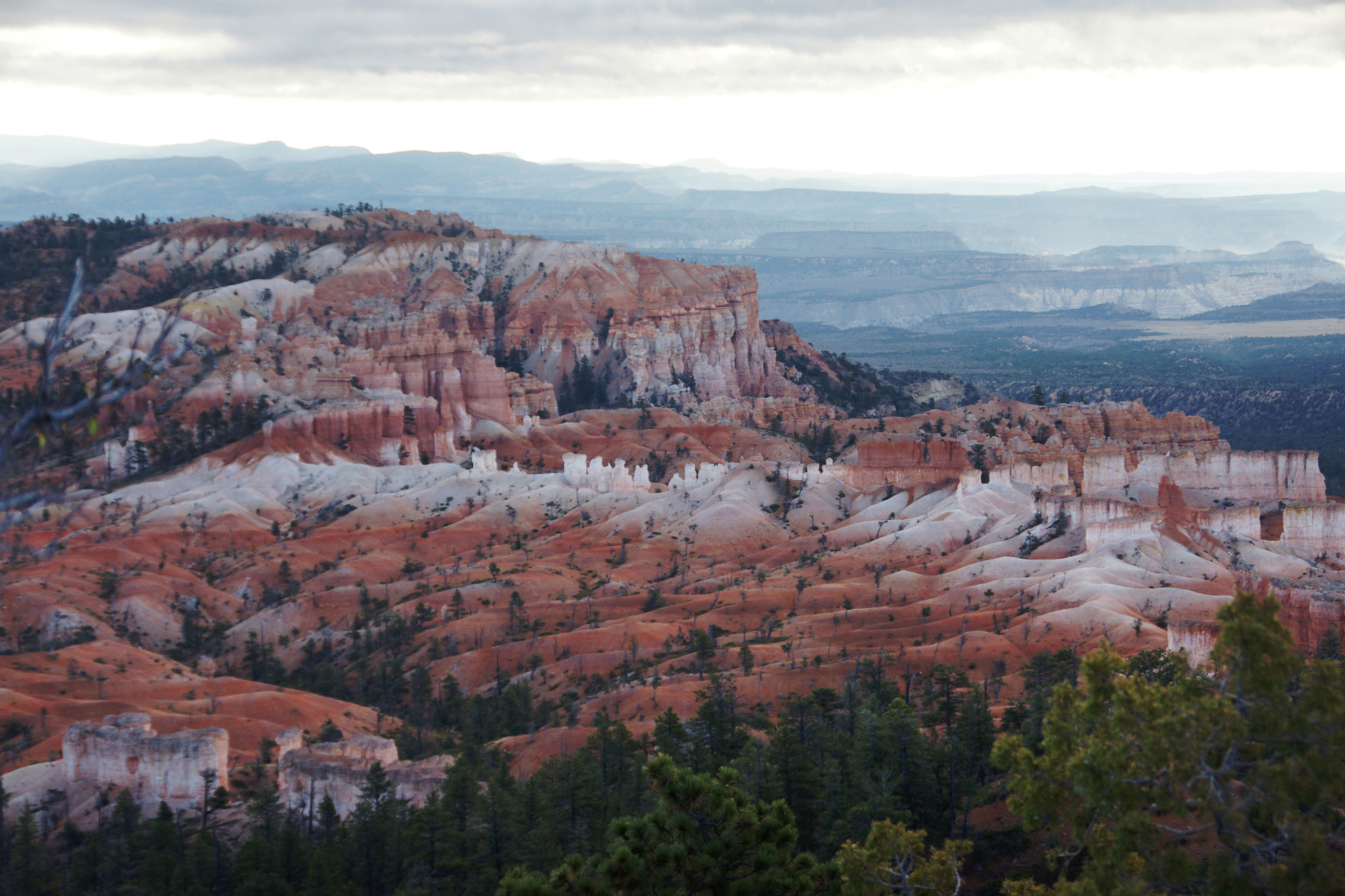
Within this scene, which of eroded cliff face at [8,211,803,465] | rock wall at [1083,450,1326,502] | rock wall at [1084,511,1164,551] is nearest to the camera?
rock wall at [1084,511,1164,551]

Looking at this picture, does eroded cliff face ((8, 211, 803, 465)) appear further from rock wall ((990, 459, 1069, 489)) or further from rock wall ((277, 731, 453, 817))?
rock wall ((277, 731, 453, 817))

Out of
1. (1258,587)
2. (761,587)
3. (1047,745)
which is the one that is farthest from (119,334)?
(1047,745)

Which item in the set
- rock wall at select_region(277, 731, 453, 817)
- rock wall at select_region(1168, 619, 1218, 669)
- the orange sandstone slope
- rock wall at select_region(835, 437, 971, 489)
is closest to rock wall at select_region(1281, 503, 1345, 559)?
the orange sandstone slope

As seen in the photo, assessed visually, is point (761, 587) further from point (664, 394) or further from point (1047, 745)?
point (664, 394)

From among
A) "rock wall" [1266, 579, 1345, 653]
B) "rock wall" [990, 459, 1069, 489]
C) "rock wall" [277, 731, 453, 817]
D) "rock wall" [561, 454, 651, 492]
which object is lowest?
"rock wall" [561, 454, 651, 492]

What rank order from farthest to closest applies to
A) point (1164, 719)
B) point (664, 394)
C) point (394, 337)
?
1. point (664, 394)
2. point (394, 337)
3. point (1164, 719)

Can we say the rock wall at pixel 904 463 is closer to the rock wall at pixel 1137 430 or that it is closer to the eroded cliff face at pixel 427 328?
the rock wall at pixel 1137 430
